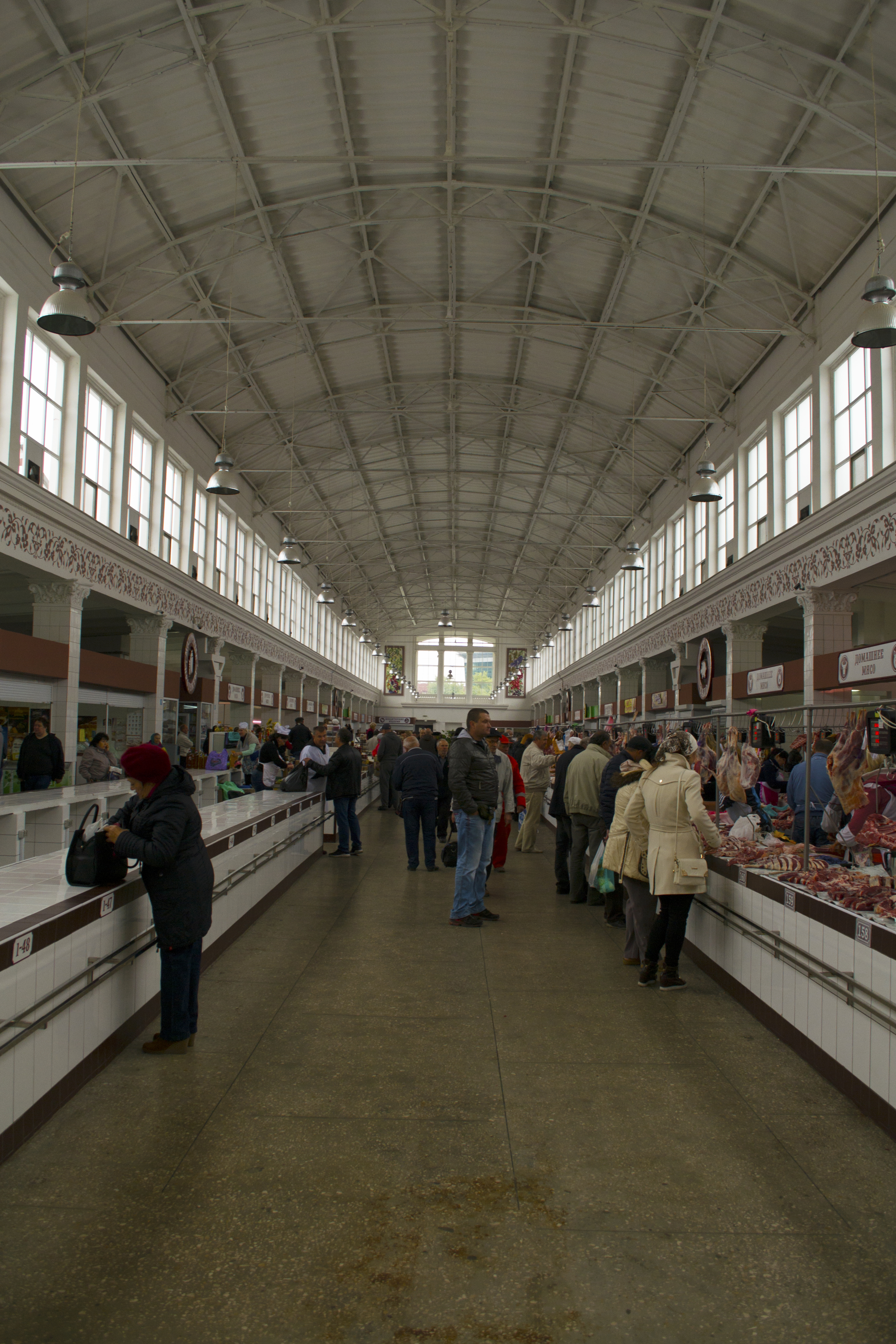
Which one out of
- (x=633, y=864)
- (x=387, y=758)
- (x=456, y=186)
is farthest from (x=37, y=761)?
(x=456, y=186)

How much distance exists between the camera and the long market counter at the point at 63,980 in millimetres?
3219

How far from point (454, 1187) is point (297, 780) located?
8469 millimetres

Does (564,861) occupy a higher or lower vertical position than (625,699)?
lower

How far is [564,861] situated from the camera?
30.6 feet

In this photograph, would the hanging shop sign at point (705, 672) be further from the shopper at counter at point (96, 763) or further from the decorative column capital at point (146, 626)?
the shopper at counter at point (96, 763)

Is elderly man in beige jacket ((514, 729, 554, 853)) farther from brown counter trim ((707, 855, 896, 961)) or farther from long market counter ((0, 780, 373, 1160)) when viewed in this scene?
long market counter ((0, 780, 373, 1160))

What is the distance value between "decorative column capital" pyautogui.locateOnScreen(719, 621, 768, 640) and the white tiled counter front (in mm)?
13901

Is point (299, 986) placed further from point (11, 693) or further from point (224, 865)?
point (11, 693)

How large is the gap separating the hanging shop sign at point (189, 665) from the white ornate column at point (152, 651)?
1.42 metres

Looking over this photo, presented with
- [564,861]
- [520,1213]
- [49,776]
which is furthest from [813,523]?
[520,1213]

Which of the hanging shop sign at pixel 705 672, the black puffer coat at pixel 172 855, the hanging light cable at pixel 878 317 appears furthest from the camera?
the hanging shop sign at pixel 705 672

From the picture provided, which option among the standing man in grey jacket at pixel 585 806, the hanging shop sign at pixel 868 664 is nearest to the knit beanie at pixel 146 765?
the standing man in grey jacket at pixel 585 806

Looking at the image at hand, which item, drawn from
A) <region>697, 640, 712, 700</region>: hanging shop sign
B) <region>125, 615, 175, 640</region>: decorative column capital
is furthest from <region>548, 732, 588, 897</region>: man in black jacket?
<region>125, 615, 175, 640</region>: decorative column capital

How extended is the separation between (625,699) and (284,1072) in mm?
28365
